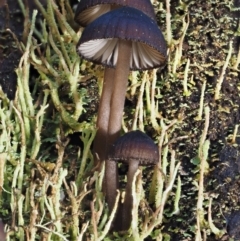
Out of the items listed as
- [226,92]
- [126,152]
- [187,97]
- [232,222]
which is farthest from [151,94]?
[232,222]

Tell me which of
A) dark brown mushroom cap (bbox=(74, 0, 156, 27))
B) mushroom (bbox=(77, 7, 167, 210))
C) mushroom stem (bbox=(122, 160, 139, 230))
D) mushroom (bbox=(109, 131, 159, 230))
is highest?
dark brown mushroom cap (bbox=(74, 0, 156, 27))

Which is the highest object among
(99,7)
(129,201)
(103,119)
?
(99,7)

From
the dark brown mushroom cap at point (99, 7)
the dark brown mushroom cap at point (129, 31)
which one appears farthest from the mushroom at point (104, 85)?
the dark brown mushroom cap at point (129, 31)

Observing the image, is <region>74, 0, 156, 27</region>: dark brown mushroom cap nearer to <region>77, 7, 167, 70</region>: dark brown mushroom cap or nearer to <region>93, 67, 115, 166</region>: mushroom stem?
<region>77, 7, 167, 70</region>: dark brown mushroom cap

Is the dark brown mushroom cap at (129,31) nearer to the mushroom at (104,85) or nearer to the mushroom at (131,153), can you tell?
the mushroom at (104,85)

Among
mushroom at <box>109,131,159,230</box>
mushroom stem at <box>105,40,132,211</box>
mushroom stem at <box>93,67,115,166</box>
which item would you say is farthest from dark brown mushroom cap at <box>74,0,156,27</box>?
mushroom at <box>109,131,159,230</box>

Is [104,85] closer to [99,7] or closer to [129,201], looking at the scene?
[99,7]

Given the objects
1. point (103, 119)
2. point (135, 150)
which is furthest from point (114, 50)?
point (135, 150)

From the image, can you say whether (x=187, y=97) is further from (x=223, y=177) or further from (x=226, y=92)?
(x=223, y=177)
